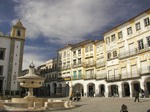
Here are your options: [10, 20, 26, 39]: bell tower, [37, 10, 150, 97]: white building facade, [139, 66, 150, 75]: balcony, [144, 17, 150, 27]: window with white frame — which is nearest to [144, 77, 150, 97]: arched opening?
[37, 10, 150, 97]: white building facade

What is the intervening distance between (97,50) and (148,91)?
15853 mm

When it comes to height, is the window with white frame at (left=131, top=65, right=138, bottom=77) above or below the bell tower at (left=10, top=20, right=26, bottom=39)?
below

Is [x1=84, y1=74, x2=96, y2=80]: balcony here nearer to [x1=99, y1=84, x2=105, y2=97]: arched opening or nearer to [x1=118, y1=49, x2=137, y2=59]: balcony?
[x1=99, y1=84, x2=105, y2=97]: arched opening

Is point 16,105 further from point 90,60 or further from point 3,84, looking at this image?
point 90,60

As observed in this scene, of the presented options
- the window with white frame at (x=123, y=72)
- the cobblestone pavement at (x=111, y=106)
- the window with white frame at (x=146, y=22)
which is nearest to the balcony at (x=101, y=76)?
the window with white frame at (x=123, y=72)

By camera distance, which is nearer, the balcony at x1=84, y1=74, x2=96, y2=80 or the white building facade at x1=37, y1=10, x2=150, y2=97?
the white building facade at x1=37, y1=10, x2=150, y2=97

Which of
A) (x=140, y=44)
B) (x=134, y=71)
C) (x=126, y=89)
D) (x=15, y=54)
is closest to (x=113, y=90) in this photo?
(x=126, y=89)

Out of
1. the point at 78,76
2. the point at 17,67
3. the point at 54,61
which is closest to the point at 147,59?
the point at 78,76

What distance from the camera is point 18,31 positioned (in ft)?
146

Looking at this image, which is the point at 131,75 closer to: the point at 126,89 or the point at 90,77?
the point at 126,89

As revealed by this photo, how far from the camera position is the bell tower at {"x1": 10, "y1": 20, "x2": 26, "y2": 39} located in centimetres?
4353

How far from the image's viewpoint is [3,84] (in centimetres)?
3928

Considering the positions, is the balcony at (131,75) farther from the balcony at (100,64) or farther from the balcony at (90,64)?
the balcony at (90,64)

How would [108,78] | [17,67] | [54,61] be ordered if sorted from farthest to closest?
[54,61]
[17,67]
[108,78]
